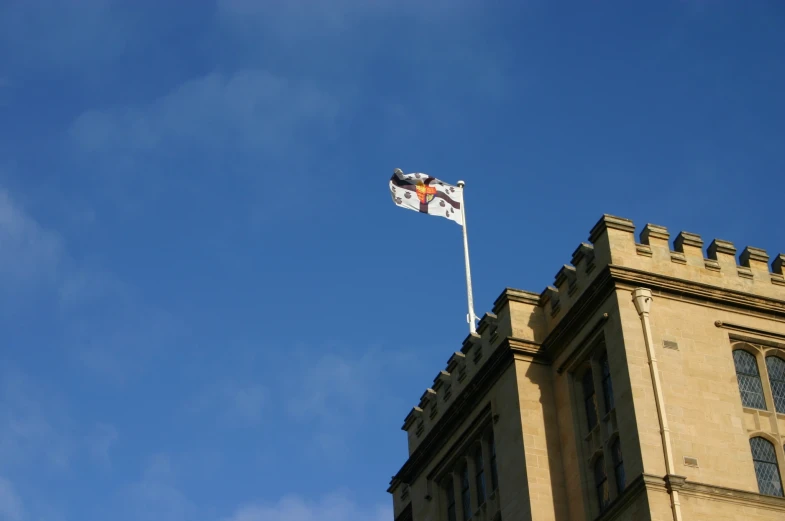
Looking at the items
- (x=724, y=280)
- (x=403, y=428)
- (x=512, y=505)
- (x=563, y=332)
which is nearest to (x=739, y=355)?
(x=724, y=280)

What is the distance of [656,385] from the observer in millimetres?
35812

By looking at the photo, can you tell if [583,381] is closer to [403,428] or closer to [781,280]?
[781,280]

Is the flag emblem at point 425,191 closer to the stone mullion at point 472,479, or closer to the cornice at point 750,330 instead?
the stone mullion at point 472,479

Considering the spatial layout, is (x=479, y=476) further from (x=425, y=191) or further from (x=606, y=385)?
(x=425, y=191)

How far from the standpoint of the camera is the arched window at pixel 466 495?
4206cm

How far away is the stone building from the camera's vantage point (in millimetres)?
34844

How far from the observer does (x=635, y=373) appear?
1417 inches

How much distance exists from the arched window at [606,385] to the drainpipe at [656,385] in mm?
1360

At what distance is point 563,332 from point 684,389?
454cm

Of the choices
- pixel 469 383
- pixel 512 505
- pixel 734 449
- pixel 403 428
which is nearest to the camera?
pixel 734 449

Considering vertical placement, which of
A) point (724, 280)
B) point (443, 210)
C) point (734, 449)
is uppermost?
point (443, 210)

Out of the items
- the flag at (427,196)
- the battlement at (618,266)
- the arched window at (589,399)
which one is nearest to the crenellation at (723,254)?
the battlement at (618,266)

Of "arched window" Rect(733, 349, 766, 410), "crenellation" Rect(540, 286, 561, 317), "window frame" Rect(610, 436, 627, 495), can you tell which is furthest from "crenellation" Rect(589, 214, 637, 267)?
"window frame" Rect(610, 436, 627, 495)

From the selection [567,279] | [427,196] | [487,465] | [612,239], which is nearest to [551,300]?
[567,279]
